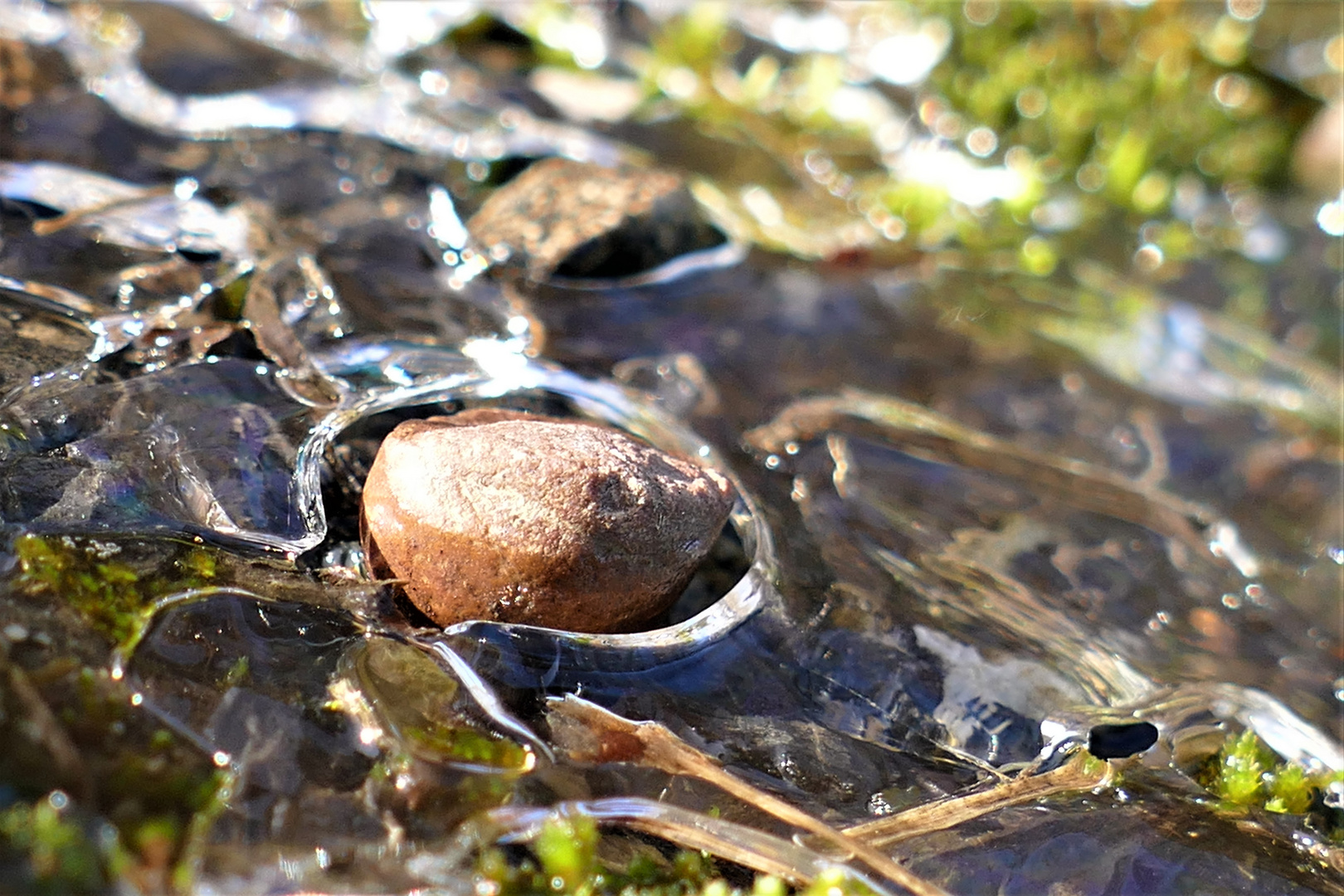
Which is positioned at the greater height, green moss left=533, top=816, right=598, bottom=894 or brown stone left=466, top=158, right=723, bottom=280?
brown stone left=466, top=158, right=723, bottom=280

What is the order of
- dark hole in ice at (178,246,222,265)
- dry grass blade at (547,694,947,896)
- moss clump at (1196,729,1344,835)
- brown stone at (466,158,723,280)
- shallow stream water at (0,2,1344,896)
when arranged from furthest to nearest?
brown stone at (466,158,723,280), dark hole in ice at (178,246,222,265), moss clump at (1196,729,1344,835), dry grass blade at (547,694,947,896), shallow stream water at (0,2,1344,896)

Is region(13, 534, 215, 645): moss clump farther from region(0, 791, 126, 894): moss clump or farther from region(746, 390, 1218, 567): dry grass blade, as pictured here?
region(746, 390, 1218, 567): dry grass blade

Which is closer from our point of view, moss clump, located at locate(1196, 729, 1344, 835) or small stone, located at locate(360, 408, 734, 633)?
small stone, located at locate(360, 408, 734, 633)

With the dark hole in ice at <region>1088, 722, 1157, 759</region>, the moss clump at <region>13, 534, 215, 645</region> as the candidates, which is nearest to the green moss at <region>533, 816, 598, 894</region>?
the moss clump at <region>13, 534, 215, 645</region>

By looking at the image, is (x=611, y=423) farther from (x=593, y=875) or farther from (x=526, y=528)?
(x=593, y=875)

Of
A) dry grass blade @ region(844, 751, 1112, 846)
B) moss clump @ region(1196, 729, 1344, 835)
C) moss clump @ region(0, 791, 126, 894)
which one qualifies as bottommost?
dry grass blade @ region(844, 751, 1112, 846)

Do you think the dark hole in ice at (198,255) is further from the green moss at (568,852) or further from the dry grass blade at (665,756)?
the green moss at (568,852)

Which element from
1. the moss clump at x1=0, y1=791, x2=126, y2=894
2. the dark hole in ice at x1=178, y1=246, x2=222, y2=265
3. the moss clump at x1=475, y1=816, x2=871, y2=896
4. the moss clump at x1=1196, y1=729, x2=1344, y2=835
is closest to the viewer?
the moss clump at x1=0, y1=791, x2=126, y2=894

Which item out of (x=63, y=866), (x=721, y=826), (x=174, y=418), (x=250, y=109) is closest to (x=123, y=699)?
(x=63, y=866)
